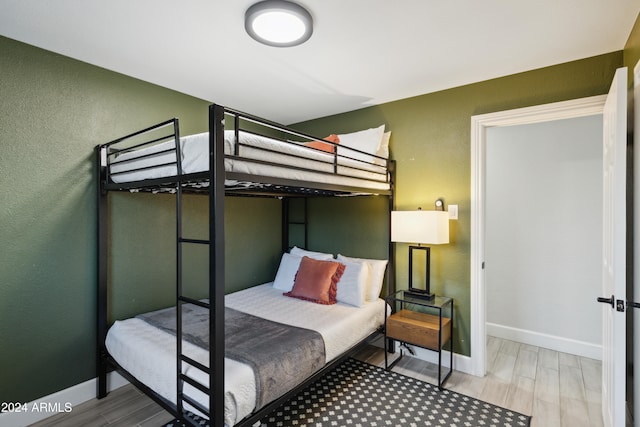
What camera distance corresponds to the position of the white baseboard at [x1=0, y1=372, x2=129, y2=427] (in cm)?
203

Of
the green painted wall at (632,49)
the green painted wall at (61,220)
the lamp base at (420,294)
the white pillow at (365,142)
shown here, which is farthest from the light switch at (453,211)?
the green painted wall at (61,220)

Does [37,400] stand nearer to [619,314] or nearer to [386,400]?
[386,400]

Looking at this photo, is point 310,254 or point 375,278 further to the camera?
point 310,254

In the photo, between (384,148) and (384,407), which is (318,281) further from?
(384,148)

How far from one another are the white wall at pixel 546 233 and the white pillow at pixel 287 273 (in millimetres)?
2157

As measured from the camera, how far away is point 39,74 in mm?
2139

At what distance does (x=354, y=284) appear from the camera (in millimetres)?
2922

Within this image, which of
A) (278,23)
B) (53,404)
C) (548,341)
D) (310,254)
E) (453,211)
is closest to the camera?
(278,23)

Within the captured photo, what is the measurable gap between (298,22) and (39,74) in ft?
5.76

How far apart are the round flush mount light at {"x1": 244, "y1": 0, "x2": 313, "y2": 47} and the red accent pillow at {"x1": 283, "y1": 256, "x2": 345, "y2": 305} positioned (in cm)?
187

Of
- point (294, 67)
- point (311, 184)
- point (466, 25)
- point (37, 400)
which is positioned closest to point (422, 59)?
point (466, 25)

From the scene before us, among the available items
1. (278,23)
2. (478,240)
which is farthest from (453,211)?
(278,23)

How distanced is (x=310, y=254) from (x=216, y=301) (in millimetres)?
1993

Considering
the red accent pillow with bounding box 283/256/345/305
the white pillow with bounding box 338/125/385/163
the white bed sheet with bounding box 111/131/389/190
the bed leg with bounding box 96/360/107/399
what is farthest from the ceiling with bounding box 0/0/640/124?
the bed leg with bounding box 96/360/107/399
